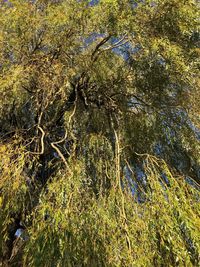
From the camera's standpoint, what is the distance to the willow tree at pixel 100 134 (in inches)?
89.0

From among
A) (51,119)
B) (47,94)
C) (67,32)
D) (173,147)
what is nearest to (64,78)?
(47,94)

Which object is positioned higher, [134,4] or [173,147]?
[134,4]

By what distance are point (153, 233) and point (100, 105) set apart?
222 centimetres

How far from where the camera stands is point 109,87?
414 cm

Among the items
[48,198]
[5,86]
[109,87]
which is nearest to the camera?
[48,198]

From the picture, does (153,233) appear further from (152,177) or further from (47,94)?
(47,94)

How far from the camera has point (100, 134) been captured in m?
3.58

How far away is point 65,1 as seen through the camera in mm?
3959

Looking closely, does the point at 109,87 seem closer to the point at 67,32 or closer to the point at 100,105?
the point at 100,105

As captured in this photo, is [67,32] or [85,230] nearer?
[85,230]

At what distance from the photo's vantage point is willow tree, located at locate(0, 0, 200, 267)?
226 centimetres

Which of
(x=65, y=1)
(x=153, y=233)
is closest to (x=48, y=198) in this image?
(x=153, y=233)

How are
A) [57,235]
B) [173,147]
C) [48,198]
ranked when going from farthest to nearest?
[173,147], [48,198], [57,235]

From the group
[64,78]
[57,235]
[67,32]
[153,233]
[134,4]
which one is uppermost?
→ [134,4]
